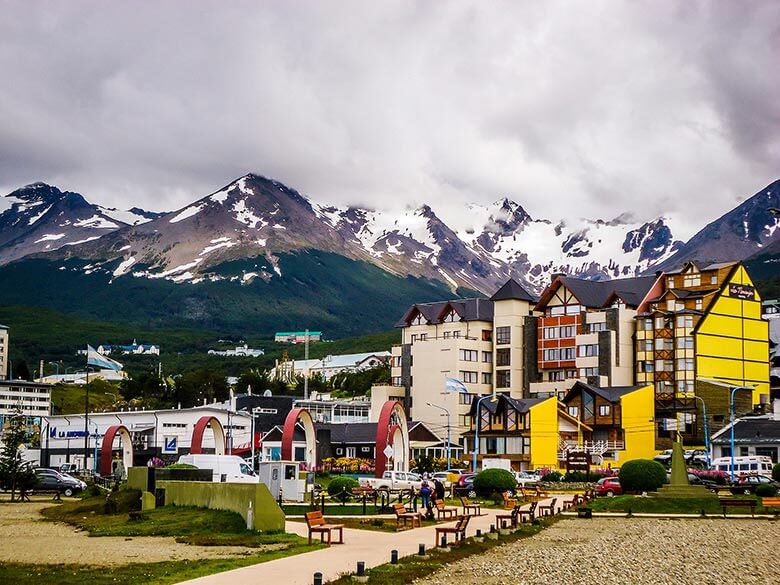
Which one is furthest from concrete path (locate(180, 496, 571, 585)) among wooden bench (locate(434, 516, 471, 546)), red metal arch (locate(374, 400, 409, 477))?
red metal arch (locate(374, 400, 409, 477))

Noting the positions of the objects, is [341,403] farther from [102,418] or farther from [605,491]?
[605,491]

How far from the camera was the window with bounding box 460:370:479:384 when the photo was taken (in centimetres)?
11975

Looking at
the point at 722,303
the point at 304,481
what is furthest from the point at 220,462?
the point at 722,303

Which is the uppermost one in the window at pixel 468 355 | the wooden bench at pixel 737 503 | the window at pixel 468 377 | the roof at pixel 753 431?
the window at pixel 468 355

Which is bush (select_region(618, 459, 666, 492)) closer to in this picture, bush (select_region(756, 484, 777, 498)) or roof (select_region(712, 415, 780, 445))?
bush (select_region(756, 484, 777, 498))

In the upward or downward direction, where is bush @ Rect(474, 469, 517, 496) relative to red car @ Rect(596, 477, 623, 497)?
upward

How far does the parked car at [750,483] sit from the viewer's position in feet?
203

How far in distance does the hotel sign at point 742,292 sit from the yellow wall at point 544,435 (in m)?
25.4

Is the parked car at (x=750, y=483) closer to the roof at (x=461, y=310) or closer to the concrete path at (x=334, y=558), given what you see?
the concrete path at (x=334, y=558)

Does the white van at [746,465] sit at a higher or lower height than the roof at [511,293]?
lower

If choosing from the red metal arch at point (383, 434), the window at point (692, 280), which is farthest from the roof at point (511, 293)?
the red metal arch at point (383, 434)

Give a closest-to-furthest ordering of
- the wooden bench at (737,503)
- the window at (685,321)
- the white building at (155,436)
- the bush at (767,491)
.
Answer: the wooden bench at (737,503) → the bush at (767,491) → the window at (685,321) → the white building at (155,436)

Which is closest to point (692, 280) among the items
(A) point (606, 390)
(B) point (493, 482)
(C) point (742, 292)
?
(C) point (742, 292)

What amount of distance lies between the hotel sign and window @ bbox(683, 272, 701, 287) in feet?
11.5
